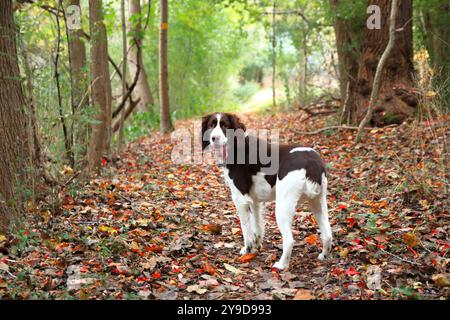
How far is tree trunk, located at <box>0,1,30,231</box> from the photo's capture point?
17.6 ft

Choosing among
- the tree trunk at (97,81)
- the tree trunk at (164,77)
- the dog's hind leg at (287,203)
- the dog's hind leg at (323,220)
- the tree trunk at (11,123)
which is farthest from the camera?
the tree trunk at (164,77)

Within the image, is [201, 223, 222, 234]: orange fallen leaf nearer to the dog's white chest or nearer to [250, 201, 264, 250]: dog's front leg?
[250, 201, 264, 250]: dog's front leg

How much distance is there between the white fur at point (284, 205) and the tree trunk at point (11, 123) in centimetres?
236

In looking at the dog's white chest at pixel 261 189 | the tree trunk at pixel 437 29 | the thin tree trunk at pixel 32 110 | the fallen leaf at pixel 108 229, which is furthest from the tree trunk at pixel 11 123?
the tree trunk at pixel 437 29

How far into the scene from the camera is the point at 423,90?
6.06m

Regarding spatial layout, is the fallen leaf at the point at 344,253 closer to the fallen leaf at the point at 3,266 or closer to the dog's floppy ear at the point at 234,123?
the dog's floppy ear at the point at 234,123

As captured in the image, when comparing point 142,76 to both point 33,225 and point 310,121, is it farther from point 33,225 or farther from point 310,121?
point 33,225

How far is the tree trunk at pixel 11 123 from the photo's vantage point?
5.35 m

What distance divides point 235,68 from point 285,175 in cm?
2278

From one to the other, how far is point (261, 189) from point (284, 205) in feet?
1.86

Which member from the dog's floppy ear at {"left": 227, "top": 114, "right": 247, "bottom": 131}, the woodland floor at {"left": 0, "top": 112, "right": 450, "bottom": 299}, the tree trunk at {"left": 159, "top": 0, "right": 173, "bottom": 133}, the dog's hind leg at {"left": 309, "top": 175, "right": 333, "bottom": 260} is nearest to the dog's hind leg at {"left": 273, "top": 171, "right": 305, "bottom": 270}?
the woodland floor at {"left": 0, "top": 112, "right": 450, "bottom": 299}

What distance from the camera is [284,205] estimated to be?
4.93 meters

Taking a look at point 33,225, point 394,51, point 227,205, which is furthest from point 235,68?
point 33,225

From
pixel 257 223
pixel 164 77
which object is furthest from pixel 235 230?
pixel 164 77
